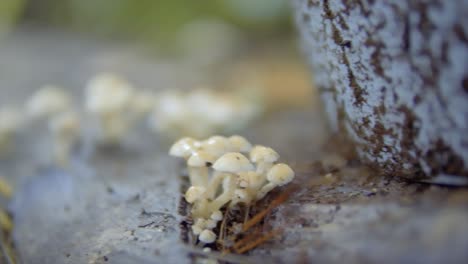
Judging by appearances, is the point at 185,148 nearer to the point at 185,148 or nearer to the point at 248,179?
the point at 185,148

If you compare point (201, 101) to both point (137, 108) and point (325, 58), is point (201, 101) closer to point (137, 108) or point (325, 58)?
point (137, 108)

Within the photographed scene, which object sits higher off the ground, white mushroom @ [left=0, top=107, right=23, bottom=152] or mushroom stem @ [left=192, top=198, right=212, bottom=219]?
white mushroom @ [left=0, top=107, right=23, bottom=152]

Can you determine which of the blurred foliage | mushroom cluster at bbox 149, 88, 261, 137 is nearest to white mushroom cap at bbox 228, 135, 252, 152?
mushroom cluster at bbox 149, 88, 261, 137

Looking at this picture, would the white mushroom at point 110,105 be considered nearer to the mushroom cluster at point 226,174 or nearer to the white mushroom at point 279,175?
the mushroom cluster at point 226,174

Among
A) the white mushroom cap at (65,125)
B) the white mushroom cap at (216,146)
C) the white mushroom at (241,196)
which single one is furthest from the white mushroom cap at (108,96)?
the white mushroom at (241,196)

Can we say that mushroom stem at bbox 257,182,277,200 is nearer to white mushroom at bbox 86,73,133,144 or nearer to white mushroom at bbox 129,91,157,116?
white mushroom at bbox 86,73,133,144

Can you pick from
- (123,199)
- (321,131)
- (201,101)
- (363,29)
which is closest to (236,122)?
(201,101)

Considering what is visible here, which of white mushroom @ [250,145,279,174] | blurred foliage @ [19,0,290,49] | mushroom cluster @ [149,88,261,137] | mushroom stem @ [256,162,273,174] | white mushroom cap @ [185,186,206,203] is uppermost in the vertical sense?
blurred foliage @ [19,0,290,49]
